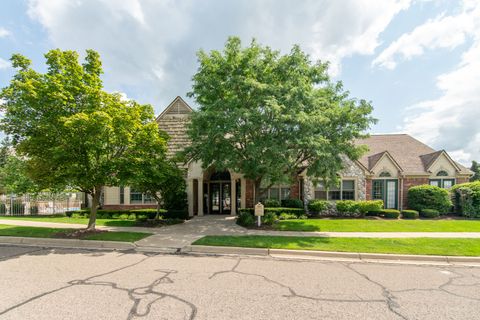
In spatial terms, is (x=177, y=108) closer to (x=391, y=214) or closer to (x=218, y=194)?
(x=218, y=194)

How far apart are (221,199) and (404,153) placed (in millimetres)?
16734

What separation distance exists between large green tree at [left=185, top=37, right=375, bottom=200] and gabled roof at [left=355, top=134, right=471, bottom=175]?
848 centimetres

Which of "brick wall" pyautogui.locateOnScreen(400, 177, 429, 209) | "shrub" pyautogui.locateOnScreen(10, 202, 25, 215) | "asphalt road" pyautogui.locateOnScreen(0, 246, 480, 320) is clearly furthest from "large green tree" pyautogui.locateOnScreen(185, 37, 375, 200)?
"shrub" pyautogui.locateOnScreen(10, 202, 25, 215)

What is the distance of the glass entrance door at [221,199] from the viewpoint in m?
19.3

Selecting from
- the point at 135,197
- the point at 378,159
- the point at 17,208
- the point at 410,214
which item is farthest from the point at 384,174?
the point at 17,208

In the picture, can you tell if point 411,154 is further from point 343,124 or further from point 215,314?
point 215,314

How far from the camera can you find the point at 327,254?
8.37 meters

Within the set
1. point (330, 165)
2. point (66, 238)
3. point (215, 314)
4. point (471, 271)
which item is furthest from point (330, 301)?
point (66, 238)

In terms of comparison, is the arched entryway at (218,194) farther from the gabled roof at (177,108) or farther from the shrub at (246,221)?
the gabled roof at (177,108)

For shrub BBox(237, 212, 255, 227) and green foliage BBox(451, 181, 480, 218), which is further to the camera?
green foliage BBox(451, 181, 480, 218)

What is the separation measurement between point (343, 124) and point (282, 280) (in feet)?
29.6

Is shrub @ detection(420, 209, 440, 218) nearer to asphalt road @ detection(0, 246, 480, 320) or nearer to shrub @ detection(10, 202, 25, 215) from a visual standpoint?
asphalt road @ detection(0, 246, 480, 320)

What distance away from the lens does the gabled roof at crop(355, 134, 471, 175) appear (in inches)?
783

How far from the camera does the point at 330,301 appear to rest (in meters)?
4.82
